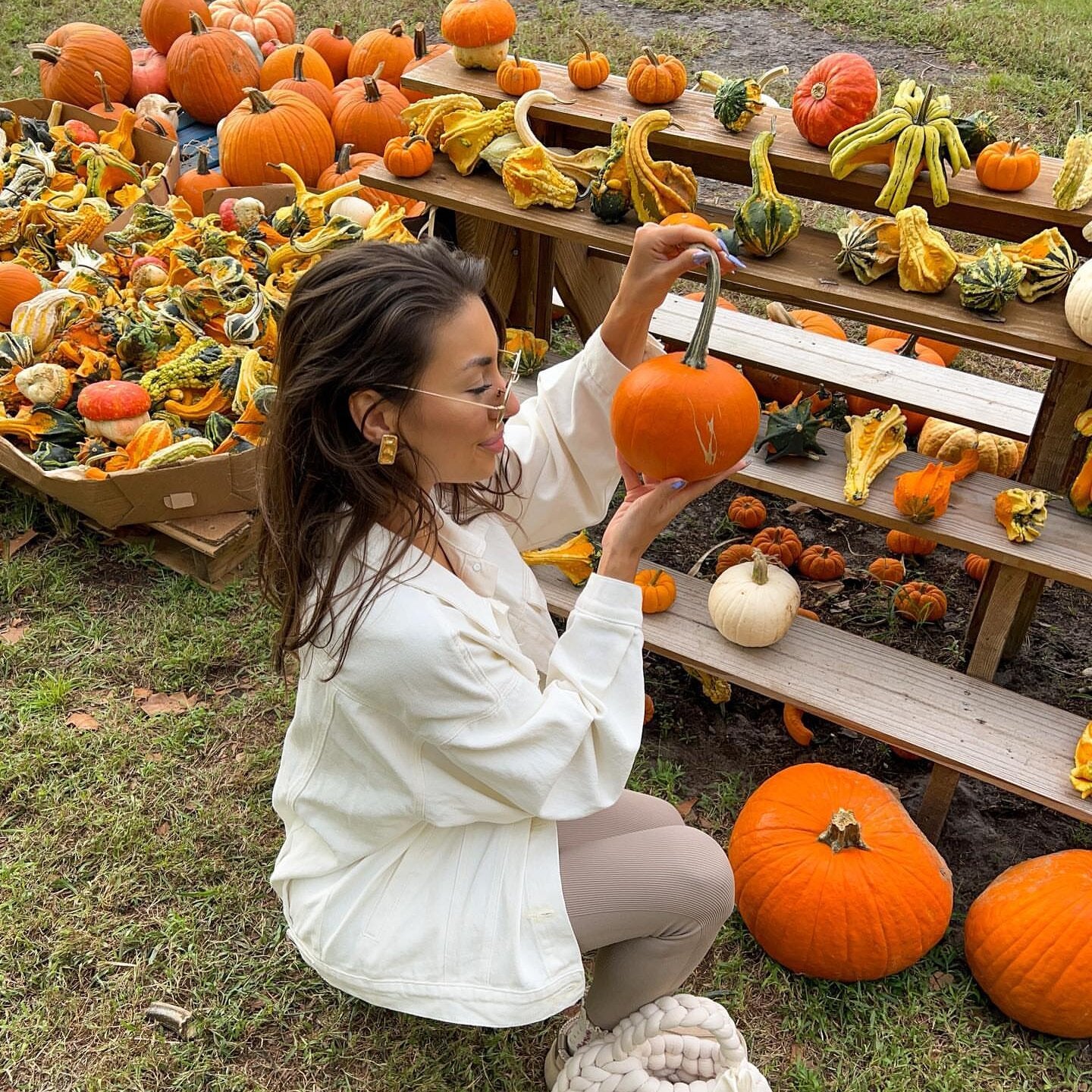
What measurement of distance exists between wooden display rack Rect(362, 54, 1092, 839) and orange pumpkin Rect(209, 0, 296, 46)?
13.5ft

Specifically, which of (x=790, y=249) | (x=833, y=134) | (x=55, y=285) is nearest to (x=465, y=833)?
(x=790, y=249)

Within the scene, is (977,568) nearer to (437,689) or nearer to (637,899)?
(637,899)

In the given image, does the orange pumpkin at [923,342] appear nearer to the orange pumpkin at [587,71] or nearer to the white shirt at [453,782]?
the orange pumpkin at [587,71]

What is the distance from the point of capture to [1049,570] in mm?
2799

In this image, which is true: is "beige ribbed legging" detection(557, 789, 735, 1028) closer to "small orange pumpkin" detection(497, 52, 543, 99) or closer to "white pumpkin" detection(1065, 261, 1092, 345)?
"white pumpkin" detection(1065, 261, 1092, 345)

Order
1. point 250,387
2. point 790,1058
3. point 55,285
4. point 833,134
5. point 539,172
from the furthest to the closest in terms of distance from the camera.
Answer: point 55,285 < point 250,387 < point 539,172 < point 833,134 < point 790,1058

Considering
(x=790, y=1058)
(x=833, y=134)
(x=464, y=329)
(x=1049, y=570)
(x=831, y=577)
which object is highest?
(x=833, y=134)

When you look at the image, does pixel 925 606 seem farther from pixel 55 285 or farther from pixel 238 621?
pixel 55 285

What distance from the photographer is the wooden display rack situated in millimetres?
2811

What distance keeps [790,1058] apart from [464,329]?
1890 mm

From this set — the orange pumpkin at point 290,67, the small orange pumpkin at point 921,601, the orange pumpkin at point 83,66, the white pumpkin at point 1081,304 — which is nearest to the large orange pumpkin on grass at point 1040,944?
the small orange pumpkin at point 921,601

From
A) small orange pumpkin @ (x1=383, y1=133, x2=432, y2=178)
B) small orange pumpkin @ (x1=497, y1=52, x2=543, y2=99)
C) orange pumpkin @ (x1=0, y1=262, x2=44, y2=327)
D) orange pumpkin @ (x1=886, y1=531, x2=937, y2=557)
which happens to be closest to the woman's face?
small orange pumpkin @ (x1=383, y1=133, x2=432, y2=178)

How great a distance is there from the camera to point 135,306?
15.3 feet

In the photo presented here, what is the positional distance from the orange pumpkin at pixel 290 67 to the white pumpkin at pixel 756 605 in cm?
446
